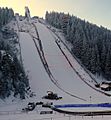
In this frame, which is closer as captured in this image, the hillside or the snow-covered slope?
the snow-covered slope

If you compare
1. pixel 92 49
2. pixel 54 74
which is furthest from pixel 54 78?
pixel 92 49

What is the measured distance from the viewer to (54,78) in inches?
3413

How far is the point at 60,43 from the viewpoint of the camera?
121812mm

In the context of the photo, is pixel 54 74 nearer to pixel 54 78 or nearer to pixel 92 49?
pixel 54 78

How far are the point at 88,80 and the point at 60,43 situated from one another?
3492 cm

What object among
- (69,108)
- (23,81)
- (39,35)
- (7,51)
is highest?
(39,35)

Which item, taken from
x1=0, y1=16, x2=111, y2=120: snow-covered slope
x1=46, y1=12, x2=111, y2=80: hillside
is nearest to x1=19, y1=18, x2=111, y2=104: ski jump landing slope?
x1=0, y1=16, x2=111, y2=120: snow-covered slope

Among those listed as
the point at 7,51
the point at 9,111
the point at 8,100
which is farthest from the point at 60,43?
the point at 9,111

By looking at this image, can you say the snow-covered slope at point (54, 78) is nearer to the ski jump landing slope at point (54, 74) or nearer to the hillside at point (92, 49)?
the ski jump landing slope at point (54, 74)

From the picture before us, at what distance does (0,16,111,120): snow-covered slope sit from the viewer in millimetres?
55969

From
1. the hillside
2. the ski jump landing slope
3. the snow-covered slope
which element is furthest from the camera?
the hillside

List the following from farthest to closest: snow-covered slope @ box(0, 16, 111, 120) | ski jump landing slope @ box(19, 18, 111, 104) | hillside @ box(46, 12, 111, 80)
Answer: hillside @ box(46, 12, 111, 80) < ski jump landing slope @ box(19, 18, 111, 104) < snow-covered slope @ box(0, 16, 111, 120)

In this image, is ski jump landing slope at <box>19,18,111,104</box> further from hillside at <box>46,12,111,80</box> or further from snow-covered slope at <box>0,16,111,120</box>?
hillside at <box>46,12,111,80</box>

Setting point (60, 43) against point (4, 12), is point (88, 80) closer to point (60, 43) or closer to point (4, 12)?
point (60, 43)
